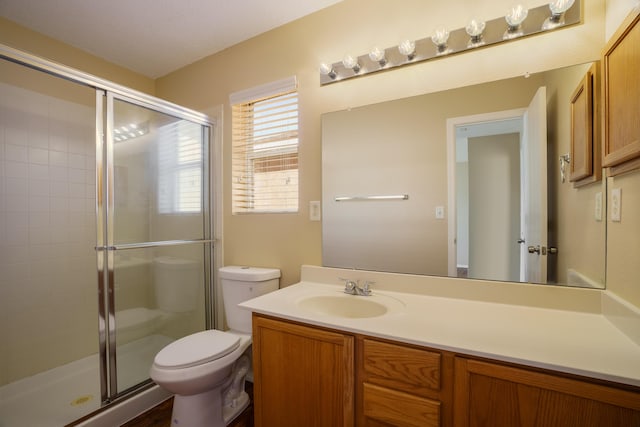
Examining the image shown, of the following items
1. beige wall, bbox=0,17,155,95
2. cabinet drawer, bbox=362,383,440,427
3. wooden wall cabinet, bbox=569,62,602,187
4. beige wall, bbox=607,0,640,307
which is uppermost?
beige wall, bbox=0,17,155,95

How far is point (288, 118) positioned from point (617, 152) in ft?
5.26

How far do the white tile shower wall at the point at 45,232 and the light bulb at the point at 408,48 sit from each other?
2300mm

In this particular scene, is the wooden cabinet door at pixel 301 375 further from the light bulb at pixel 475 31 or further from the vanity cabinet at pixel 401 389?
the light bulb at pixel 475 31

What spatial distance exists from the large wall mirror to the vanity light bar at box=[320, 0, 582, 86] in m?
0.19

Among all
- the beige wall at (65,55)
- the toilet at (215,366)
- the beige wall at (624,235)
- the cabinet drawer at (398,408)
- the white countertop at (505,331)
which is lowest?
the toilet at (215,366)

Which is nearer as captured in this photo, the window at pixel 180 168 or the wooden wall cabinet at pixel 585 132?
the wooden wall cabinet at pixel 585 132

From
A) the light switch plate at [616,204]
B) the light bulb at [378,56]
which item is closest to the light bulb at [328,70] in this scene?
the light bulb at [378,56]

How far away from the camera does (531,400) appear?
79 centimetres

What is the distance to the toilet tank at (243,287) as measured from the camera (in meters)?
1.80

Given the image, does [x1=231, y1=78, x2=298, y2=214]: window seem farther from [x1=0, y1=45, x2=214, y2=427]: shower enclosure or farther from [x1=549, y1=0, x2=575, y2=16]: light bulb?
[x1=549, y1=0, x2=575, y2=16]: light bulb

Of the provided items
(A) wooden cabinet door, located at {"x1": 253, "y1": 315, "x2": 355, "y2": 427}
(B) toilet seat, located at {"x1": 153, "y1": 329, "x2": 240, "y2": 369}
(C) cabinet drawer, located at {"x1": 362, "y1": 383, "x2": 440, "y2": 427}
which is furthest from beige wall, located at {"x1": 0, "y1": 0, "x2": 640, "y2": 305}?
(C) cabinet drawer, located at {"x1": 362, "y1": 383, "x2": 440, "y2": 427}

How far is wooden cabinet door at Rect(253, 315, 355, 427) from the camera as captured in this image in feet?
3.47

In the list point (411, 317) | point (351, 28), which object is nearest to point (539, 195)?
point (411, 317)

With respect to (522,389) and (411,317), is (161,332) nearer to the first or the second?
(411,317)
